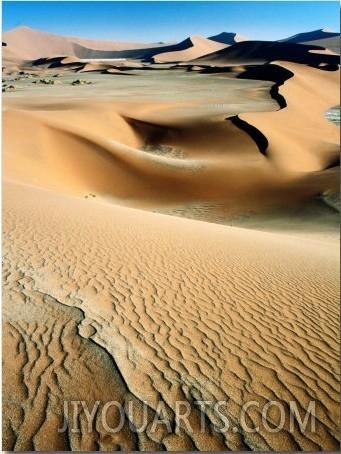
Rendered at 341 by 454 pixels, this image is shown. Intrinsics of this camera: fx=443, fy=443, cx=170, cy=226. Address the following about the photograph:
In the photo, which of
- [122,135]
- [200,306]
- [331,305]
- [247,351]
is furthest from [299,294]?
[122,135]

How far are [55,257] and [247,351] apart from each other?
3790 mm

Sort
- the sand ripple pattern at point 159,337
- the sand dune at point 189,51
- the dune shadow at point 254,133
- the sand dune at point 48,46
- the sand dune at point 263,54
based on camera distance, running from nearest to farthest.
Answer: the sand ripple pattern at point 159,337, the dune shadow at point 254,133, the sand dune at point 263,54, the sand dune at point 189,51, the sand dune at point 48,46

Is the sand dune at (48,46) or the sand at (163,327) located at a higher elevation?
the sand dune at (48,46)

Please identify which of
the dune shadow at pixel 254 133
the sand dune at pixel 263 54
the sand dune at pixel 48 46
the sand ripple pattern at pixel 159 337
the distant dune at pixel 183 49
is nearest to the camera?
the sand ripple pattern at pixel 159 337

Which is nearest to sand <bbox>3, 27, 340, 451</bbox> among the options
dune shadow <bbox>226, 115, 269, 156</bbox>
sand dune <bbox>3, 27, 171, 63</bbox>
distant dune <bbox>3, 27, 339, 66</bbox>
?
dune shadow <bbox>226, 115, 269, 156</bbox>

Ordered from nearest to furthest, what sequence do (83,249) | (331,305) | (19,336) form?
(19,336)
(331,305)
(83,249)

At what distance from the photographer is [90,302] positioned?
18.9ft

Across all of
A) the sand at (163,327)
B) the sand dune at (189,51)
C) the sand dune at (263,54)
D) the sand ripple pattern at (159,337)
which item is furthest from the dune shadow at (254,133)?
the sand dune at (189,51)

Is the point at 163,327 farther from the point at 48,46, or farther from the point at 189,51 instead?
→ the point at 48,46

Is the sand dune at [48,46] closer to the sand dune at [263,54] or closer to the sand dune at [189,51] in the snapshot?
the sand dune at [189,51]

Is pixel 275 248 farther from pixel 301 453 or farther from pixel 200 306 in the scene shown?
pixel 301 453

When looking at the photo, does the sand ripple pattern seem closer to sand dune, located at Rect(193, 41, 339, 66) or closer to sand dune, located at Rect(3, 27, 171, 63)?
sand dune, located at Rect(193, 41, 339, 66)

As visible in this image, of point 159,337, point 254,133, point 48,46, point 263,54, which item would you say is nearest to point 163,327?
point 159,337

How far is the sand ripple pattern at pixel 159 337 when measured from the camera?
12.5 feet
